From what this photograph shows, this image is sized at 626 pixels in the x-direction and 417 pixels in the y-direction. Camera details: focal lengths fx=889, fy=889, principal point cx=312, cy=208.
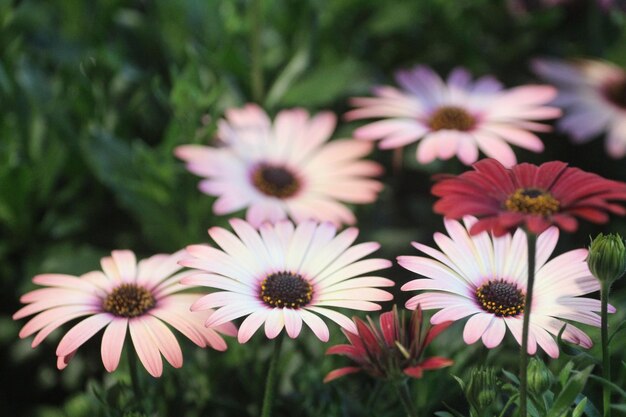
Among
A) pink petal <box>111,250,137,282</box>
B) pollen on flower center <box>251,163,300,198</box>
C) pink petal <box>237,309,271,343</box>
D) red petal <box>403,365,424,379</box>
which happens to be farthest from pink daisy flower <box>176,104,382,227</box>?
red petal <box>403,365,424,379</box>

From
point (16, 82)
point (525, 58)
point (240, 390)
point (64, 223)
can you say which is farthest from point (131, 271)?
point (525, 58)

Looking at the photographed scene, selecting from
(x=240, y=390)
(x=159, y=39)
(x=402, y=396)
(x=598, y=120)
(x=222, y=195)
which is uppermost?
(x=159, y=39)

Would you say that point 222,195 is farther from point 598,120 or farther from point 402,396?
point 598,120

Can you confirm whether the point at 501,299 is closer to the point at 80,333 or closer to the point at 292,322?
the point at 292,322

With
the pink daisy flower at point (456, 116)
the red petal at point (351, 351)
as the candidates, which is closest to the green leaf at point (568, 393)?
the red petal at point (351, 351)

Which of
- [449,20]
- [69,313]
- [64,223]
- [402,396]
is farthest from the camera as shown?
[449,20]

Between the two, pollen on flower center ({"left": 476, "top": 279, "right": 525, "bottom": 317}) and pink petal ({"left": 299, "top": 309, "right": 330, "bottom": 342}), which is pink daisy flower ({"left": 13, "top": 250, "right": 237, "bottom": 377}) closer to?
pink petal ({"left": 299, "top": 309, "right": 330, "bottom": 342})

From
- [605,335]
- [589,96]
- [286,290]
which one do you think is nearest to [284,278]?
[286,290]
